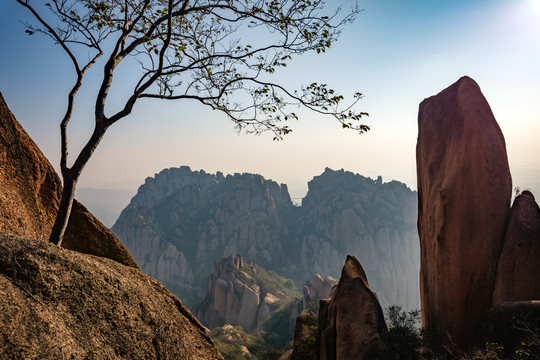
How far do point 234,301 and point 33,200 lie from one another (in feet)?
384

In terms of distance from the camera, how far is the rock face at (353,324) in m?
14.6

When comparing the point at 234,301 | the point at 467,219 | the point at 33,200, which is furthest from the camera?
the point at 234,301

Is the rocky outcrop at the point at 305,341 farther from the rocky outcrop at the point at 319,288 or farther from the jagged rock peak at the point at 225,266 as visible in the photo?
the jagged rock peak at the point at 225,266

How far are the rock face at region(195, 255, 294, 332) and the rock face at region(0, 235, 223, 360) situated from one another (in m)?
111

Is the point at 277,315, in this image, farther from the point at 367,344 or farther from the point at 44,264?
the point at 44,264

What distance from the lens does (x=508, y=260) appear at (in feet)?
48.1

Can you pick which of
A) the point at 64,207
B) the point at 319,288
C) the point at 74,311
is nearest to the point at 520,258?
the point at 74,311

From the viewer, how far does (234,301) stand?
11594cm

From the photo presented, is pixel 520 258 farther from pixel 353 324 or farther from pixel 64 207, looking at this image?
pixel 64 207

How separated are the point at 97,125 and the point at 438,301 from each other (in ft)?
56.9

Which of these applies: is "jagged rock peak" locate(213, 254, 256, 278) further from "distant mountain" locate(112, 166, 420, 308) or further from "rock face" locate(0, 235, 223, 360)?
"rock face" locate(0, 235, 223, 360)

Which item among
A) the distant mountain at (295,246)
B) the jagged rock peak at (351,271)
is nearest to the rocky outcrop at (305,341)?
the jagged rock peak at (351,271)

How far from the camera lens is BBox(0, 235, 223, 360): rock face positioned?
13.4ft

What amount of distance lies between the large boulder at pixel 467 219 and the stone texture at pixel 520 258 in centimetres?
45
